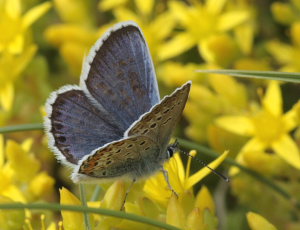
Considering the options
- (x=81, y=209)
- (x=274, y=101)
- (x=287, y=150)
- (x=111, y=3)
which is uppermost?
(x=111, y=3)

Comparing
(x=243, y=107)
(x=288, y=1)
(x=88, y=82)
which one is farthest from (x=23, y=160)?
(x=288, y=1)

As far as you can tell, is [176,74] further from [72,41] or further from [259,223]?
[259,223]

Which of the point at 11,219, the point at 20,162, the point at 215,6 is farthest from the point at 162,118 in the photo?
the point at 215,6

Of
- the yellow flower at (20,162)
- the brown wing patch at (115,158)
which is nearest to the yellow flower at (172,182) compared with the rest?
the brown wing patch at (115,158)

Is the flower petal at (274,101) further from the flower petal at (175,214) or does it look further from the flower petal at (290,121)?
the flower petal at (175,214)

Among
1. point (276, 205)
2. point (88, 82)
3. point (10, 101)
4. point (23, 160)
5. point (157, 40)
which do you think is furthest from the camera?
point (157, 40)

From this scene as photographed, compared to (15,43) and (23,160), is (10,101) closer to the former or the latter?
(15,43)
